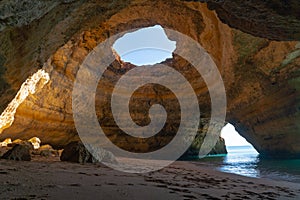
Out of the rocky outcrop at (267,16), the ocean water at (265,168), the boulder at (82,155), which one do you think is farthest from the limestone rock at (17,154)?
the ocean water at (265,168)

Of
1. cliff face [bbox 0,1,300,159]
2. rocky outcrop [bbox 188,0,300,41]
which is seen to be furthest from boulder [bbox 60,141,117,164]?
rocky outcrop [bbox 188,0,300,41]

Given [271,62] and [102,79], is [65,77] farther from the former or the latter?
[271,62]

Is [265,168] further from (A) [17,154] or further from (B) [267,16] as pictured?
(A) [17,154]

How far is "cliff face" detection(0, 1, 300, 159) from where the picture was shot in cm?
591

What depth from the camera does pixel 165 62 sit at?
59.0 feet

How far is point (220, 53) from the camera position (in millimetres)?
11539

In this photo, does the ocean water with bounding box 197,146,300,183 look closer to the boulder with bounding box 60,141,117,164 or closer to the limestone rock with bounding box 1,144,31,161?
the boulder with bounding box 60,141,117,164

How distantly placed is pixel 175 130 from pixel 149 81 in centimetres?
471

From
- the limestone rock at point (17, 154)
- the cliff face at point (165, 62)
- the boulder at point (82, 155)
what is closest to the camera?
the cliff face at point (165, 62)

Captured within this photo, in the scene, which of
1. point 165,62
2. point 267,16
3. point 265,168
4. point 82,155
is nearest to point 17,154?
point 82,155

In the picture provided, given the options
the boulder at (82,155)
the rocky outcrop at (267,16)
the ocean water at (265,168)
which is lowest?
the ocean water at (265,168)

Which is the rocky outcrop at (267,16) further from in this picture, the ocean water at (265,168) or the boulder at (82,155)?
the boulder at (82,155)

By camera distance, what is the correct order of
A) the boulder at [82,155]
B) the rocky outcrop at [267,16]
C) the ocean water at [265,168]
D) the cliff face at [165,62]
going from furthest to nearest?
the ocean water at [265,168] → the boulder at [82,155] → the cliff face at [165,62] → the rocky outcrop at [267,16]

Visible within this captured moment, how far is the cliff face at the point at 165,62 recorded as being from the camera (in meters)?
5.91
